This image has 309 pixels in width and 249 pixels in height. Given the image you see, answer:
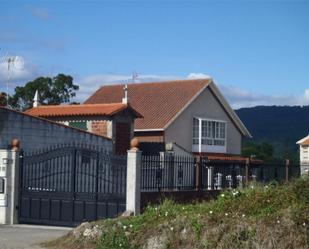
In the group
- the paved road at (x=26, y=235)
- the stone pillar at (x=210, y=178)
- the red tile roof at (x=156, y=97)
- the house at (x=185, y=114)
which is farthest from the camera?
the red tile roof at (x=156, y=97)

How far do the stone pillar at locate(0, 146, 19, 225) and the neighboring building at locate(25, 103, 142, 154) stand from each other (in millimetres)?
16042

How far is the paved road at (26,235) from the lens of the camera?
13.9m

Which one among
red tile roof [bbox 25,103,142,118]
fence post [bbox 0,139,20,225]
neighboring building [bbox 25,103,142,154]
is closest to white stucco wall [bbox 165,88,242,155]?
red tile roof [bbox 25,103,142,118]

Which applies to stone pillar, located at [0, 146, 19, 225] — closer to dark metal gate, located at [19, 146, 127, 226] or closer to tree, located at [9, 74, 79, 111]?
dark metal gate, located at [19, 146, 127, 226]

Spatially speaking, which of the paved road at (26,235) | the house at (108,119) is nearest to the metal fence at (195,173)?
the paved road at (26,235)

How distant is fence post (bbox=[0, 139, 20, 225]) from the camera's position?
18.2 meters

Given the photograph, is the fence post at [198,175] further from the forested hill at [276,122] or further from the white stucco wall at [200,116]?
the forested hill at [276,122]

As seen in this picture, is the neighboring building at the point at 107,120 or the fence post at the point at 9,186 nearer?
the fence post at the point at 9,186

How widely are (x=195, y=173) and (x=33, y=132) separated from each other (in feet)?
26.7

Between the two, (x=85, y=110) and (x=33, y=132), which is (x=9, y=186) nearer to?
(x=33, y=132)

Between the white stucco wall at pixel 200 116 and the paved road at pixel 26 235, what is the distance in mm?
28989

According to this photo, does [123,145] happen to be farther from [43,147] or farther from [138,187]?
[138,187]

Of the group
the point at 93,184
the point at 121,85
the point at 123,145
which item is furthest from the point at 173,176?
the point at 121,85

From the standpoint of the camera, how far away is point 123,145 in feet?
117
